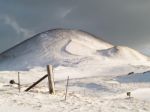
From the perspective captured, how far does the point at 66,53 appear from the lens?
375ft

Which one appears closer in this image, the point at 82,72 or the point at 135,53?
the point at 82,72

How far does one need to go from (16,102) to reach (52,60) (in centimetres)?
9190

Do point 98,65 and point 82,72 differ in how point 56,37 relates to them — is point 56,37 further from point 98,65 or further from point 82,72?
point 82,72

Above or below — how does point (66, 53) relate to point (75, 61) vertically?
above

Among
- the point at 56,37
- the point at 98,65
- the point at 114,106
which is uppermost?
the point at 56,37

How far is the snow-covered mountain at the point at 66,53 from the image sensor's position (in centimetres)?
10583

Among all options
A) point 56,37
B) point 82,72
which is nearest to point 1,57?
point 56,37

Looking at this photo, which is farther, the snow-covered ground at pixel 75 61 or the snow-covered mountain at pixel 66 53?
the snow-covered mountain at pixel 66 53

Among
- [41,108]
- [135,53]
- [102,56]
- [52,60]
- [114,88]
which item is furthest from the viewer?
[135,53]

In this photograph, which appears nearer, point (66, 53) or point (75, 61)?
point (75, 61)

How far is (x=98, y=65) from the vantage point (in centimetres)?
9931

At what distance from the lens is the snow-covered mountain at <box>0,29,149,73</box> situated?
347 feet

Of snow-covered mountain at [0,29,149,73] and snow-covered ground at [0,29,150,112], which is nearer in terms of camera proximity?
snow-covered ground at [0,29,150,112]

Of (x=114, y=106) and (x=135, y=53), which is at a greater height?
(x=135, y=53)
